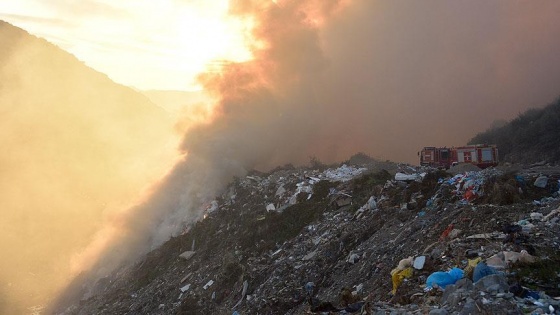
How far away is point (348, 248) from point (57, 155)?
39.4m

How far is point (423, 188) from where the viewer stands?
42.8ft

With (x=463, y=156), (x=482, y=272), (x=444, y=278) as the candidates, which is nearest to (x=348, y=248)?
(x=444, y=278)

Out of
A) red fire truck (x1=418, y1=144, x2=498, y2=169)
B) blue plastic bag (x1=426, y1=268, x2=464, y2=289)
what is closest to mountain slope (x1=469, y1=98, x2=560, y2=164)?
red fire truck (x1=418, y1=144, x2=498, y2=169)

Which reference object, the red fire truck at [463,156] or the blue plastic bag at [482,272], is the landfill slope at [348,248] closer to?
the blue plastic bag at [482,272]

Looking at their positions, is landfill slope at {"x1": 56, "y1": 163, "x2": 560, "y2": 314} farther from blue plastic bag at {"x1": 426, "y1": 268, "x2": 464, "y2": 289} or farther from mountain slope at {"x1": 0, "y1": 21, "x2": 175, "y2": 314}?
mountain slope at {"x1": 0, "y1": 21, "x2": 175, "y2": 314}

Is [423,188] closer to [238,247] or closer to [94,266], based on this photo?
[238,247]

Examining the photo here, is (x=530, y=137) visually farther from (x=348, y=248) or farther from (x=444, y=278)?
(x=444, y=278)

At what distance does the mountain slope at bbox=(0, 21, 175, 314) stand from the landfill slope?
9760 millimetres

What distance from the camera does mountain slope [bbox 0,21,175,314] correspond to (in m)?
28.8

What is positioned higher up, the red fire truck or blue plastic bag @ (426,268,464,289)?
the red fire truck

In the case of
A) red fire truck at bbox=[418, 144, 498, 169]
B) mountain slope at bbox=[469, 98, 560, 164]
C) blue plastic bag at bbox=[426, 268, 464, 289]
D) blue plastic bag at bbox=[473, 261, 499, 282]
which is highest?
mountain slope at bbox=[469, 98, 560, 164]

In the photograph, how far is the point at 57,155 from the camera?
42.6 metres

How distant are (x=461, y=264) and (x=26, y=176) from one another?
43.2 m

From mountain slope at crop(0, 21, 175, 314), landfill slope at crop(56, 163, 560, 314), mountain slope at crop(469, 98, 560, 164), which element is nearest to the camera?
landfill slope at crop(56, 163, 560, 314)
